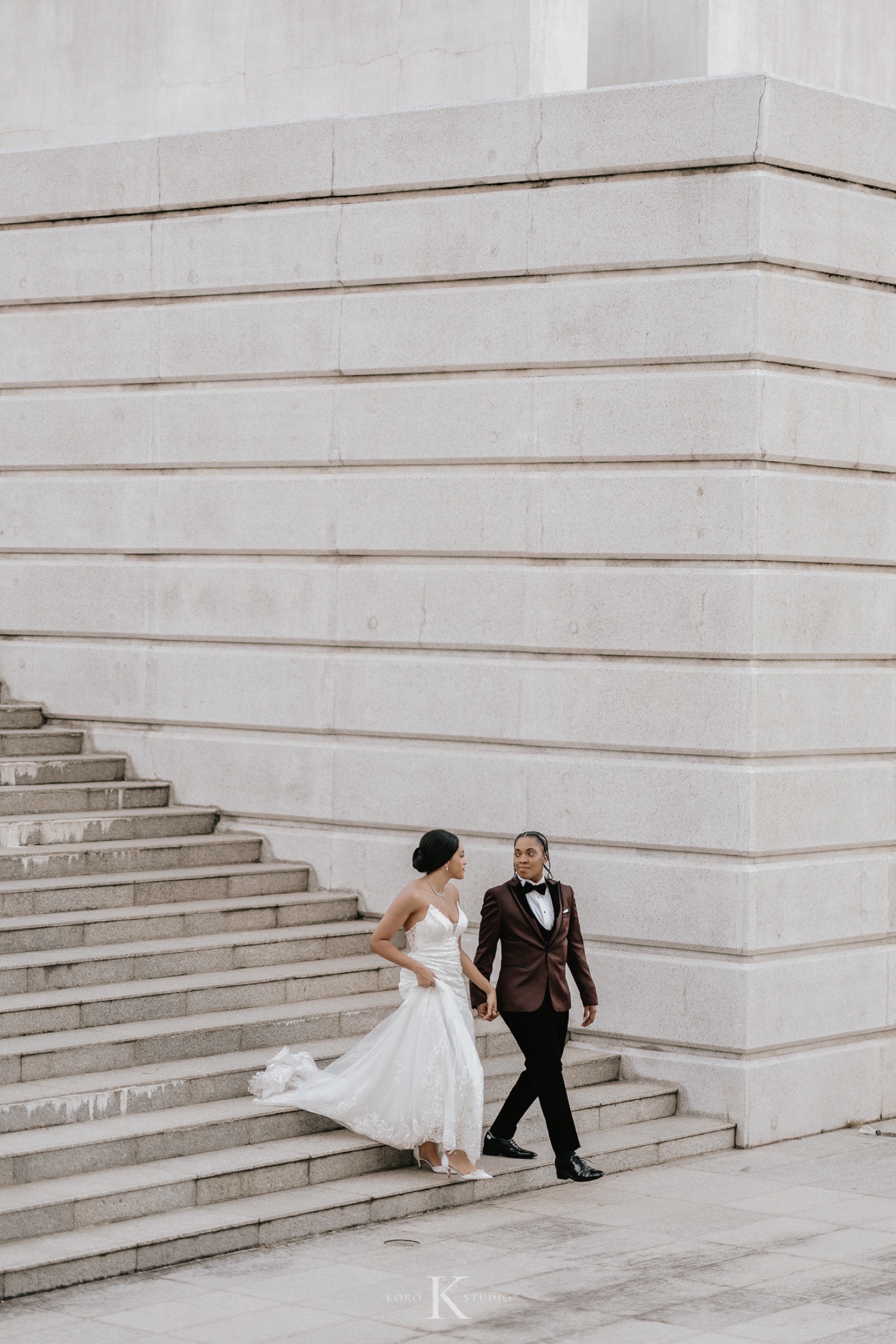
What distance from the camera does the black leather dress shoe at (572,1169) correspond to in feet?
34.8

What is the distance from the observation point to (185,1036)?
10.8 meters

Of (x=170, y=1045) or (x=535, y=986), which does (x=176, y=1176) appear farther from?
(x=535, y=986)

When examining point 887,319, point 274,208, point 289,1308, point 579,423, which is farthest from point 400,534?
point 289,1308

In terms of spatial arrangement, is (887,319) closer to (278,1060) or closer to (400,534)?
(400,534)

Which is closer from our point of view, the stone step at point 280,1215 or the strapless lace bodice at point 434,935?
the stone step at point 280,1215

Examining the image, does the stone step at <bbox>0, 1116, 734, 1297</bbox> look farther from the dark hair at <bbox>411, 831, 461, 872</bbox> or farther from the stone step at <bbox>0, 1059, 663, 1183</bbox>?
the dark hair at <bbox>411, 831, 461, 872</bbox>

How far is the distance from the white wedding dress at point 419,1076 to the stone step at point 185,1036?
55 cm

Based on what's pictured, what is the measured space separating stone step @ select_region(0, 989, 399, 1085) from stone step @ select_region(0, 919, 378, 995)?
0.40m

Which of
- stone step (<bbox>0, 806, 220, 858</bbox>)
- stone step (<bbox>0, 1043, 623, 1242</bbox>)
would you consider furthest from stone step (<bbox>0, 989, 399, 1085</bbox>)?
stone step (<bbox>0, 806, 220, 858</bbox>)

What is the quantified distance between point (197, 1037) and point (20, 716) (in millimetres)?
4132

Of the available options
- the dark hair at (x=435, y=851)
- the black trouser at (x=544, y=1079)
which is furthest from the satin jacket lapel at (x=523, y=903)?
the dark hair at (x=435, y=851)

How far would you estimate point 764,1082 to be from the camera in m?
11.9

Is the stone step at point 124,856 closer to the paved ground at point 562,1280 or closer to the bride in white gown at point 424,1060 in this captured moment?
the bride in white gown at point 424,1060

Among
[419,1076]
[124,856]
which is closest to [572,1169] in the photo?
[419,1076]
